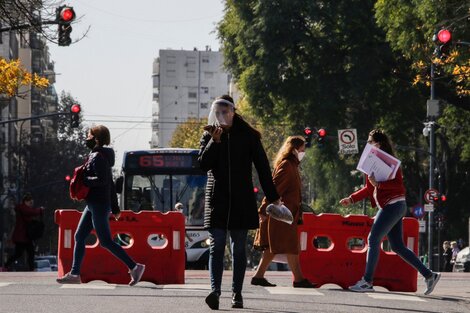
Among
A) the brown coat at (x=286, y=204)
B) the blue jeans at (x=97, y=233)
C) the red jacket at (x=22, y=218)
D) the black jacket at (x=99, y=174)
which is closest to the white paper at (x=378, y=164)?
the brown coat at (x=286, y=204)

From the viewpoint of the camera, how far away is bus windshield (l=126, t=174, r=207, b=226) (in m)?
32.9

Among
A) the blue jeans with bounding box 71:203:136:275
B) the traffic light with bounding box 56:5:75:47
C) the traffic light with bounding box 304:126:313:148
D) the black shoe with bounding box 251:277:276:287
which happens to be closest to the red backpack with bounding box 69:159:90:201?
the blue jeans with bounding box 71:203:136:275

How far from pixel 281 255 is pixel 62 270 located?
262cm

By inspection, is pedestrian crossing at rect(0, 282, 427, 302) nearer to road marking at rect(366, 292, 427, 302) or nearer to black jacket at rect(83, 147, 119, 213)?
road marking at rect(366, 292, 427, 302)

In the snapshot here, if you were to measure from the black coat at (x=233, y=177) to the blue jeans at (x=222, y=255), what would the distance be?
0.08m

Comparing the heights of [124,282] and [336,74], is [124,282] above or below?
below

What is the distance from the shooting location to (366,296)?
16.4 metres

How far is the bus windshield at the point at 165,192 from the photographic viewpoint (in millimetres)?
32875

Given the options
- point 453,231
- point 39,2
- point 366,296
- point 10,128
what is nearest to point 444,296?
point 366,296

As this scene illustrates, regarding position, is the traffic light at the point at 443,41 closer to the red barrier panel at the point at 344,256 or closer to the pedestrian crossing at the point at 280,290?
the red barrier panel at the point at 344,256

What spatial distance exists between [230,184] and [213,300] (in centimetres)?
97

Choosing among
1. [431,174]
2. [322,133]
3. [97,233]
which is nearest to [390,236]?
[97,233]

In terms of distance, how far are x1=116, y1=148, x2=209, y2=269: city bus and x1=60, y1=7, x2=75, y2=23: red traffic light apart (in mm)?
7951

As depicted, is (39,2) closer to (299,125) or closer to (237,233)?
(237,233)
